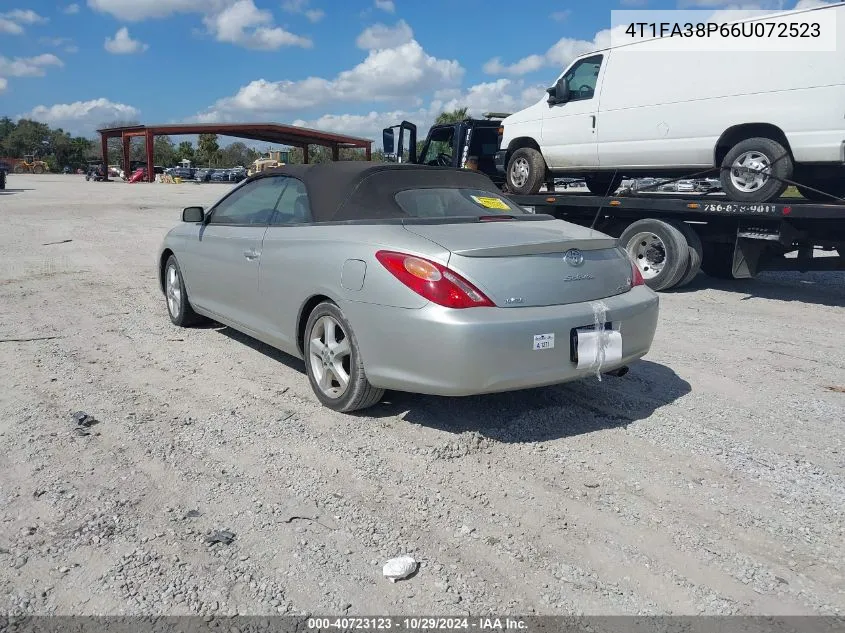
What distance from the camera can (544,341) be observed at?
3674mm

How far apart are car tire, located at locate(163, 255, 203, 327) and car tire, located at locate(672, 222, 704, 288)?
5614 mm

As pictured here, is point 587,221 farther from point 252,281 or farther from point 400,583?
point 400,583

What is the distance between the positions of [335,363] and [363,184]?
1.19 metres

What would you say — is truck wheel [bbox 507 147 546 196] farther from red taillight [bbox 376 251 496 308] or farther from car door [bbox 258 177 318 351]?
red taillight [bbox 376 251 496 308]

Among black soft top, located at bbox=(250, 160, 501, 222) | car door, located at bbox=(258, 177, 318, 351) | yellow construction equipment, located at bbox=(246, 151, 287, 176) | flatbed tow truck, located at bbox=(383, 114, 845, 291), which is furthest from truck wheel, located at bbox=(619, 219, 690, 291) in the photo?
yellow construction equipment, located at bbox=(246, 151, 287, 176)

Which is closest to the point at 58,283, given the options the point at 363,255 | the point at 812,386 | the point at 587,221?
the point at 363,255

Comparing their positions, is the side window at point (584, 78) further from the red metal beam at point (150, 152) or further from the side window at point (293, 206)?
the red metal beam at point (150, 152)

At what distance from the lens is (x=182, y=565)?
8.84ft

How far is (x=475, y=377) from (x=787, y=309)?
226 inches

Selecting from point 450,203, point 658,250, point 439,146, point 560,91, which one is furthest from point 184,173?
point 450,203

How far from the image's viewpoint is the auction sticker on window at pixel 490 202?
4.89m

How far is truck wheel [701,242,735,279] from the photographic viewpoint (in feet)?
31.2

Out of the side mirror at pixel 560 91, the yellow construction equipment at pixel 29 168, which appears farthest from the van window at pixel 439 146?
the yellow construction equipment at pixel 29 168

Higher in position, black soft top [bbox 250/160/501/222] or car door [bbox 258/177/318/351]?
black soft top [bbox 250/160/501/222]
